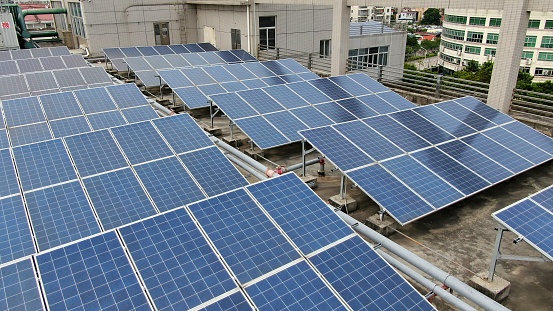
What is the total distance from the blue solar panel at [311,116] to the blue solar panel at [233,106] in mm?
1715

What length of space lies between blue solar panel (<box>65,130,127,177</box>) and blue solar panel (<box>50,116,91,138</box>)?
2.47m

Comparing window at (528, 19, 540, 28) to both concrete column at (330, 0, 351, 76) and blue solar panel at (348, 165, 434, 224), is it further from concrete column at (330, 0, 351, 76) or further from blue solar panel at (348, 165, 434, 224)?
blue solar panel at (348, 165, 434, 224)

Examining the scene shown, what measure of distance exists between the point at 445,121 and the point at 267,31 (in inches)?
840

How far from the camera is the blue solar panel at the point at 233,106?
14820 mm

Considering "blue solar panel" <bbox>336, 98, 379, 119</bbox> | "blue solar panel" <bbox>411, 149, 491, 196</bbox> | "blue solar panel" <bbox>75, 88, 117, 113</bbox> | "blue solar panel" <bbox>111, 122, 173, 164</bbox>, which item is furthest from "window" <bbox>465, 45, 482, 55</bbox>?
"blue solar panel" <bbox>111, 122, 173, 164</bbox>

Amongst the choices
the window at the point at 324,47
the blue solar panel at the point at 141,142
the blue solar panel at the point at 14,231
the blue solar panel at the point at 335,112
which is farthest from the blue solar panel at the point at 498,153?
the window at the point at 324,47

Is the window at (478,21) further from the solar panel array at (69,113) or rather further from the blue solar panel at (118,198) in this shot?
the blue solar panel at (118,198)

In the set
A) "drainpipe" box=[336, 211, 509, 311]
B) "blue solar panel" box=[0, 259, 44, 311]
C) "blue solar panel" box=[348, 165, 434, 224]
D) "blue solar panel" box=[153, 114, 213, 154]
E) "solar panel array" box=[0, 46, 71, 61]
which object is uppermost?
"solar panel array" box=[0, 46, 71, 61]

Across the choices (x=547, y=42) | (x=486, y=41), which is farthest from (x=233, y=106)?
(x=486, y=41)

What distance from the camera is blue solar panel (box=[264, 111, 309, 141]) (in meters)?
14.1

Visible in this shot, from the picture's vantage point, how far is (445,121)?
1377 centimetres

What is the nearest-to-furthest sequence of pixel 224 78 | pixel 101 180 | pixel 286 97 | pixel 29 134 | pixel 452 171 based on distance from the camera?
pixel 101 180, pixel 452 171, pixel 29 134, pixel 286 97, pixel 224 78

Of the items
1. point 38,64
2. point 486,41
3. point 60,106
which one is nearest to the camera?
point 60,106

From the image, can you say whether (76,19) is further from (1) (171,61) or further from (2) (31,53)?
(1) (171,61)
